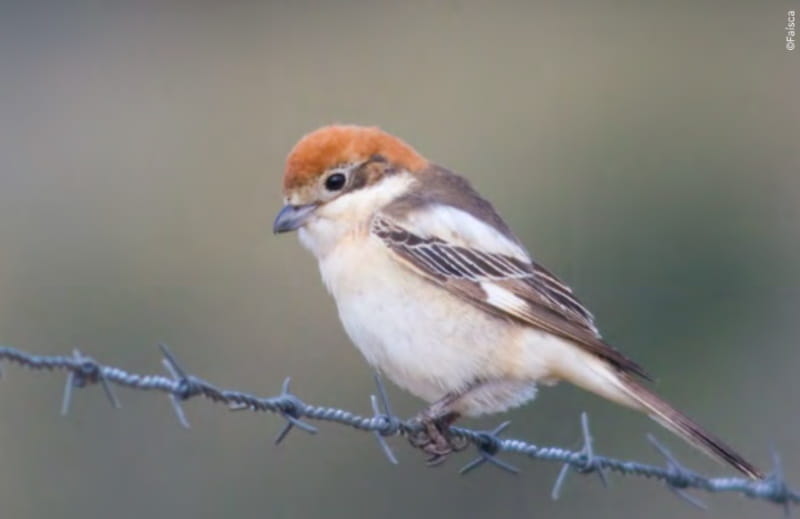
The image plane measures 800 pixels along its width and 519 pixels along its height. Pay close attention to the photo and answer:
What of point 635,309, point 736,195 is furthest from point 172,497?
point 736,195

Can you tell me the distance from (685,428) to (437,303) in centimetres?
75

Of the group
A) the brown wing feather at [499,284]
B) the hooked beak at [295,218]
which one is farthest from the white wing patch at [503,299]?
the hooked beak at [295,218]

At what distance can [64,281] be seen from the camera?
32.1ft

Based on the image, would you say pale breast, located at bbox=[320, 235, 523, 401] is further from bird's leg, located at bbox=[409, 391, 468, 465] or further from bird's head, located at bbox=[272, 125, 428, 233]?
bird's head, located at bbox=[272, 125, 428, 233]

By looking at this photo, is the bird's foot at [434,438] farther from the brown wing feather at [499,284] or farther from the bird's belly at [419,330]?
the brown wing feather at [499,284]

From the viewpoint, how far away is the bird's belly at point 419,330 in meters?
4.98

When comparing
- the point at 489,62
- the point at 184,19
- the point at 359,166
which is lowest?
the point at 359,166

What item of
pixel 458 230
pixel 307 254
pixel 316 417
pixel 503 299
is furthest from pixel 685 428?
pixel 307 254

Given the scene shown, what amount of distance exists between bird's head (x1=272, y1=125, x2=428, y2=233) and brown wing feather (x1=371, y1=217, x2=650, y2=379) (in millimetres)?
126

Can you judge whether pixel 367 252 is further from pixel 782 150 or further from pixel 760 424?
pixel 782 150

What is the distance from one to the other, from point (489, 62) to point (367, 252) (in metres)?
7.47

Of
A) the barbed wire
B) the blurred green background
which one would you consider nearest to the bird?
the barbed wire

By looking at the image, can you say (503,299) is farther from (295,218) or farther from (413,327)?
(295,218)

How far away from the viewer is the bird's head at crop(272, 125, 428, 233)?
207 inches
